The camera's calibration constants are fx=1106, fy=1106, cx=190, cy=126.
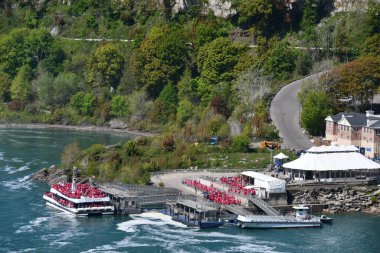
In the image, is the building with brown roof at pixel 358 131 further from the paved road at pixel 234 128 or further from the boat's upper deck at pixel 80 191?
the boat's upper deck at pixel 80 191

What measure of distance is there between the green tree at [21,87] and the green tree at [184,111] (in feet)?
91.9

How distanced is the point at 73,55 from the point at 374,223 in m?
83.6

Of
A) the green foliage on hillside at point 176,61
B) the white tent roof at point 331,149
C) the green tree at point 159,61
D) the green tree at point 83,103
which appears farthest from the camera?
the green tree at point 83,103

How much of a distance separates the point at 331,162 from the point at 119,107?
5295 centimetres

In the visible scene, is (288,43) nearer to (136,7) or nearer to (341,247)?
(136,7)

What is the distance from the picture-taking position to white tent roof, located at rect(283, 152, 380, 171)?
92625mm

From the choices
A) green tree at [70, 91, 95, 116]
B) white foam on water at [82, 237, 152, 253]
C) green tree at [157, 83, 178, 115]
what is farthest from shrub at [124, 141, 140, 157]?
green tree at [70, 91, 95, 116]

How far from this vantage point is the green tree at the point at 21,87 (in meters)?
151

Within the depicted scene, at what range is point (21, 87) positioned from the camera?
152500 millimetres

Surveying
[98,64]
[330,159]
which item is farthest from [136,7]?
[330,159]

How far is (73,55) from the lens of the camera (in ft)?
527

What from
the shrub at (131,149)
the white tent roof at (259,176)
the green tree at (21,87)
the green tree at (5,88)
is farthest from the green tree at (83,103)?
the white tent roof at (259,176)

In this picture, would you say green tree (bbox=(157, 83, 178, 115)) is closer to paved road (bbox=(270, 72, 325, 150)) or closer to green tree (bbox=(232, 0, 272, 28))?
green tree (bbox=(232, 0, 272, 28))

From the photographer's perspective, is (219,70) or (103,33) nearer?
(219,70)
